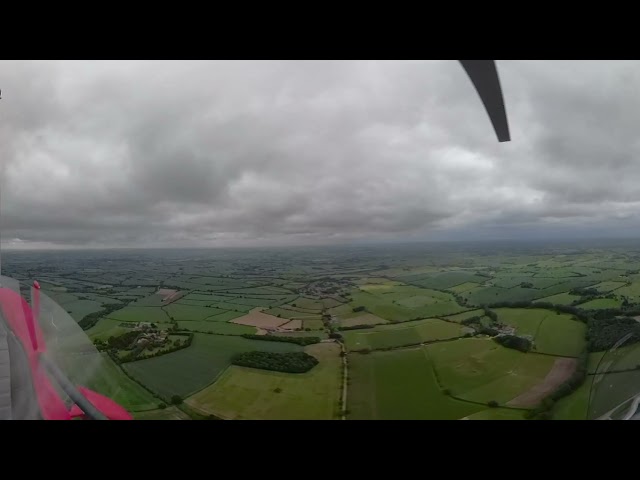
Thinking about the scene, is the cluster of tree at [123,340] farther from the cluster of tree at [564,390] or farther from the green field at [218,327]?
the cluster of tree at [564,390]

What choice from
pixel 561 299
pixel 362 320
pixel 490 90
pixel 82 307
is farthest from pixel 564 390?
pixel 82 307

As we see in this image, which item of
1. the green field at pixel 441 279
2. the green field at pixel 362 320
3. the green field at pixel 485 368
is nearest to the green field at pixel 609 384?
the green field at pixel 485 368

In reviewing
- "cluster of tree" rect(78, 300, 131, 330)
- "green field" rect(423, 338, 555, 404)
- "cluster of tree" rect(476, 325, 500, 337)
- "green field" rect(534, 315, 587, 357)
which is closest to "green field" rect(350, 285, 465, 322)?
"cluster of tree" rect(476, 325, 500, 337)

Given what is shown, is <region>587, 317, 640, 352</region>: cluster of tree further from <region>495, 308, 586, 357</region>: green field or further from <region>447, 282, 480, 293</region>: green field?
<region>447, 282, 480, 293</region>: green field

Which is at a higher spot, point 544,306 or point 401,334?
point 544,306

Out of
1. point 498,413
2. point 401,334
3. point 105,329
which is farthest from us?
point 401,334

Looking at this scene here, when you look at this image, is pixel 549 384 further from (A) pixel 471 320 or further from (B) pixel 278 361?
(B) pixel 278 361
